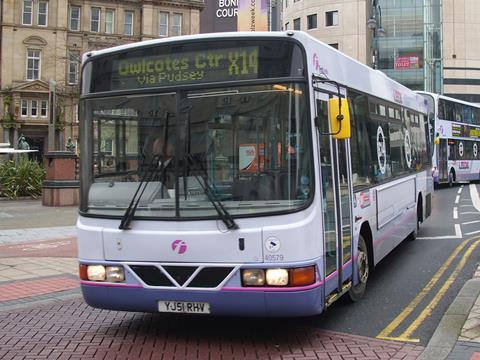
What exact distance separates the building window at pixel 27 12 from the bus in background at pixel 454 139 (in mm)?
→ 46699

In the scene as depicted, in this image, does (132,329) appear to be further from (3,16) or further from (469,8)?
(469,8)

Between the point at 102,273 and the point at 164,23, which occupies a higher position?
the point at 164,23

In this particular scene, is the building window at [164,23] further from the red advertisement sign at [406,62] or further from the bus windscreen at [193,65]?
the bus windscreen at [193,65]

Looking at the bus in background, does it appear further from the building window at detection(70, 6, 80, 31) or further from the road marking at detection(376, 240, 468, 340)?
the building window at detection(70, 6, 80, 31)

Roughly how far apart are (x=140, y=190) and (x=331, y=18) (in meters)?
67.7

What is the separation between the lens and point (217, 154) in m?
5.19

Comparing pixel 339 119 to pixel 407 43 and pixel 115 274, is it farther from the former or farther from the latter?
pixel 407 43

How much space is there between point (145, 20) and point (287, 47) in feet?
205

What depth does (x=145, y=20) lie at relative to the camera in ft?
211

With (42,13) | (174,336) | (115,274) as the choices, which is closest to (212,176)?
(115,274)

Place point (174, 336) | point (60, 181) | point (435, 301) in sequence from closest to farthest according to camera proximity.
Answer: point (174, 336) → point (435, 301) → point (60, 181)

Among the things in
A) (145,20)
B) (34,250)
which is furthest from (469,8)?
(34,250)

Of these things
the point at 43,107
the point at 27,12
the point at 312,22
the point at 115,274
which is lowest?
the point at 115,274

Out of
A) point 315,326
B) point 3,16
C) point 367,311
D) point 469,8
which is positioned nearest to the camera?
point 315,326
